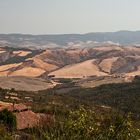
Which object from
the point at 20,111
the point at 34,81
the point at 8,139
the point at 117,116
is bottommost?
the point at 34,81

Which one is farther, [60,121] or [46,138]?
[60,121]

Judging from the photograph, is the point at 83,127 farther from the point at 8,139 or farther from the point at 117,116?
the point at 8,139

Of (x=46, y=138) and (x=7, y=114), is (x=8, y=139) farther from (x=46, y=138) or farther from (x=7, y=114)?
(x=7, y=114)

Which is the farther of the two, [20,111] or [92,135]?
[20,111]

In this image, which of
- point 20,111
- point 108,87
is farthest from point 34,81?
point 20,111

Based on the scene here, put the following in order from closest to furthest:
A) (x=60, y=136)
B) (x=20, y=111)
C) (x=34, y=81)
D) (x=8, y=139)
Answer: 1. (x=60, y=136)
2. (x=8, y=139)
3. (x=20, y=111)
4. (x=34, y=81)

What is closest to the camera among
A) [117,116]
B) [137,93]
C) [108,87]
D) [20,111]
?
[117,116]

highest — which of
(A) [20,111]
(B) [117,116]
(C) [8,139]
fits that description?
(B) [117,116]

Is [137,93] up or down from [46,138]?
down

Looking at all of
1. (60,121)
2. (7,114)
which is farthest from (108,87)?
(60,121)
